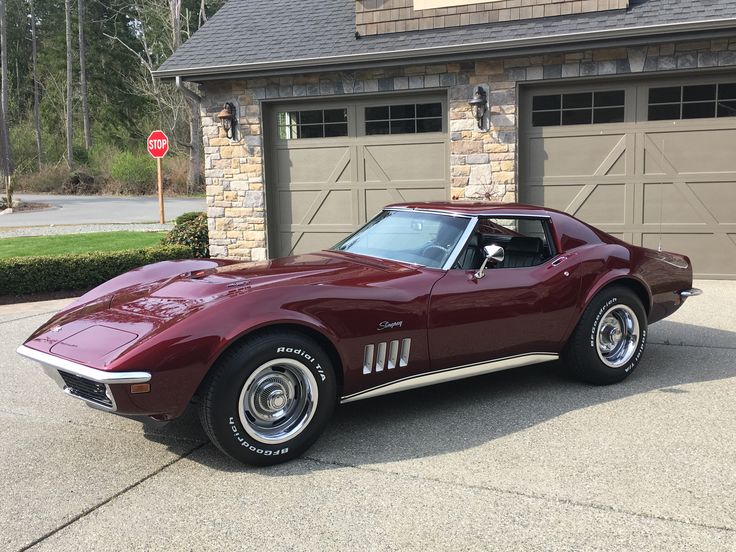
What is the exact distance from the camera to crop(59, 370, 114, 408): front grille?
3385mm

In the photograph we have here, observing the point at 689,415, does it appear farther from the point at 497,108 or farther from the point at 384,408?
the point at 497,108

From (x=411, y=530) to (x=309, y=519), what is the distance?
454 millimetres

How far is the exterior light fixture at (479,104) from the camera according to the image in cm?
944

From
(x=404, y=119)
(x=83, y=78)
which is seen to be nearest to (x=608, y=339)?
(x=404, y=119)

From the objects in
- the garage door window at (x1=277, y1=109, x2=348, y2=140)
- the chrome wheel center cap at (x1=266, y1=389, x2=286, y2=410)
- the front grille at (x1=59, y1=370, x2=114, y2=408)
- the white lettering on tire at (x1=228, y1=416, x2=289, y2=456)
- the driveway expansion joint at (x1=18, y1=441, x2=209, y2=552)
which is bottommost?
the driveway expansion joint at (x1=18, y1=441, x2=209, y2=552)

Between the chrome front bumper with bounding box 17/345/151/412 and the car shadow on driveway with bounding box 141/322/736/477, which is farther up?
the chrome front bumper with bounding box 17/345/151/412

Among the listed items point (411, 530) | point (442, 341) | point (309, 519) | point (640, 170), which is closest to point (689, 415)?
point (442, 341)

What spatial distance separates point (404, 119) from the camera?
1029cm

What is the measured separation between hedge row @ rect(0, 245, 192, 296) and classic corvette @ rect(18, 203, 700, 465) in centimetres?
472

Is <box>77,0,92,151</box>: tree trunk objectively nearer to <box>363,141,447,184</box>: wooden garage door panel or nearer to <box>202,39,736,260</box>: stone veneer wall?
<box>202,39,736,260</box>: stone veneer wall

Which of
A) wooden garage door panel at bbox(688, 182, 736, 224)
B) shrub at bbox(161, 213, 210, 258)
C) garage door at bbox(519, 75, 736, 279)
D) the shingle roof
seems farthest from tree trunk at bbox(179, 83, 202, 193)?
wooden garage door panel at bbox(688, 182, 736, 224)

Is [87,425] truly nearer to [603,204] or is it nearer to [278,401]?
[278,401]

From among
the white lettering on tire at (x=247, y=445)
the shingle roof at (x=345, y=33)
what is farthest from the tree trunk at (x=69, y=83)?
the white lettering on tire at (x=247, y=445)

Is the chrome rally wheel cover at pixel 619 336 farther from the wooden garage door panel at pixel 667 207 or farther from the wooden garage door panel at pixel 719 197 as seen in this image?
the wooden garage door panel at pixel 719 197
